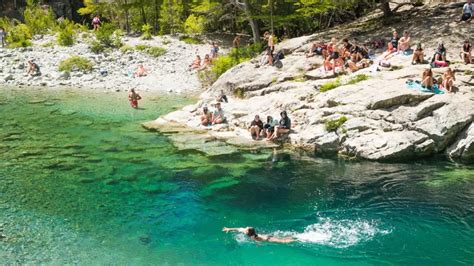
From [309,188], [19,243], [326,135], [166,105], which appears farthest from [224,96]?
[19,243]

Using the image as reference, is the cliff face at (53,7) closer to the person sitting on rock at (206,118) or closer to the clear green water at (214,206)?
the clear green water at (214,206)

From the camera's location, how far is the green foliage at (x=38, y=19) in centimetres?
4978

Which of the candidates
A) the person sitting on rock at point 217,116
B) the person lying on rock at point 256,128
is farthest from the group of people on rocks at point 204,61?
the person lying on rock at point 256,128

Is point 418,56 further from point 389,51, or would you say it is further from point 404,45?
point 389,51

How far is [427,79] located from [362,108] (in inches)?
118

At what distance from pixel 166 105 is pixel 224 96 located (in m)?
5.39

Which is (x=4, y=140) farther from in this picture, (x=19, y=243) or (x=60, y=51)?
(x=60, y=51)

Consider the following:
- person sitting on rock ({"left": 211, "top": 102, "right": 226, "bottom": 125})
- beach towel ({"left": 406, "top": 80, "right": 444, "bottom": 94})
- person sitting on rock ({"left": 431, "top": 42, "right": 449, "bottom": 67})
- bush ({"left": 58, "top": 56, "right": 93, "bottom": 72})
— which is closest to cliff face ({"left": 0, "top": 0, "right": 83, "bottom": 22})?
bush ({"left": 58, "top": 56, "right": 93, "bottom": 72})

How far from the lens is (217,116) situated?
79.2ft

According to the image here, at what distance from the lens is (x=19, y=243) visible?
11961 millimetres

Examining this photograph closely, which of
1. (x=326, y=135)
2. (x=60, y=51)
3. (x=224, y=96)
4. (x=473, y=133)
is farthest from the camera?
(x=60, y=51)

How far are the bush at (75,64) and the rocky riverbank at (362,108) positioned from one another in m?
16.9

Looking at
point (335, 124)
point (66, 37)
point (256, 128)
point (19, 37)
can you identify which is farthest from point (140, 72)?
point (335, 124)

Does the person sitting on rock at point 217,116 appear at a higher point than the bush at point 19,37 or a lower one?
lower
